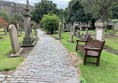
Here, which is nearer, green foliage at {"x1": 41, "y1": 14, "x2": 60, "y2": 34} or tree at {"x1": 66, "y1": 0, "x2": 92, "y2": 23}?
green foliage at {"x1": 41, "y1": 14, "x2": 60, "y2": 34}

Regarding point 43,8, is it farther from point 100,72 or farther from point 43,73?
point 43,73

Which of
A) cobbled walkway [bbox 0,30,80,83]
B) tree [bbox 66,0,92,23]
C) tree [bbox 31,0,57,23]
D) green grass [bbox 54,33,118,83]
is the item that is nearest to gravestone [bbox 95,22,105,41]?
green grass [bbox 54,33,118,83]

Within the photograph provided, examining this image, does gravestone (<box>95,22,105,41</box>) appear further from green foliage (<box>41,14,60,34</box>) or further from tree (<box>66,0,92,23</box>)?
tree (<box>66,0,92,23</box>)

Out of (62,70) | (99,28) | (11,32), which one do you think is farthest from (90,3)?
(62,70)

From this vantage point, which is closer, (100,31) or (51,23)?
(100,31)

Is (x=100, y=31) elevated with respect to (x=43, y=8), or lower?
lower

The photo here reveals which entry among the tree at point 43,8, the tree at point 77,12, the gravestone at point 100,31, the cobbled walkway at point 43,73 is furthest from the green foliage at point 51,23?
the tree at point 43,8

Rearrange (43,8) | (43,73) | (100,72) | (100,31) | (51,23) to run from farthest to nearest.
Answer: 1. (43,8)
2. (51,23)
3. (100,31)
4. (100,72)
5. (43,73)

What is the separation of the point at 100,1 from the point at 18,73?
64.5ft

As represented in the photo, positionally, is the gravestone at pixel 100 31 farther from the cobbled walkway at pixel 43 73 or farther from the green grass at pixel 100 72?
the cobbled walkway at pixel 43 73

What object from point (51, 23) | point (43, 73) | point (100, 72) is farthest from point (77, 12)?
point (43, 73)

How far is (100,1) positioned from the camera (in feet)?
78.7

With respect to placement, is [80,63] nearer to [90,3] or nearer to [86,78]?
[86,78]

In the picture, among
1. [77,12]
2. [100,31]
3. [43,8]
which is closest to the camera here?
[100,31]
